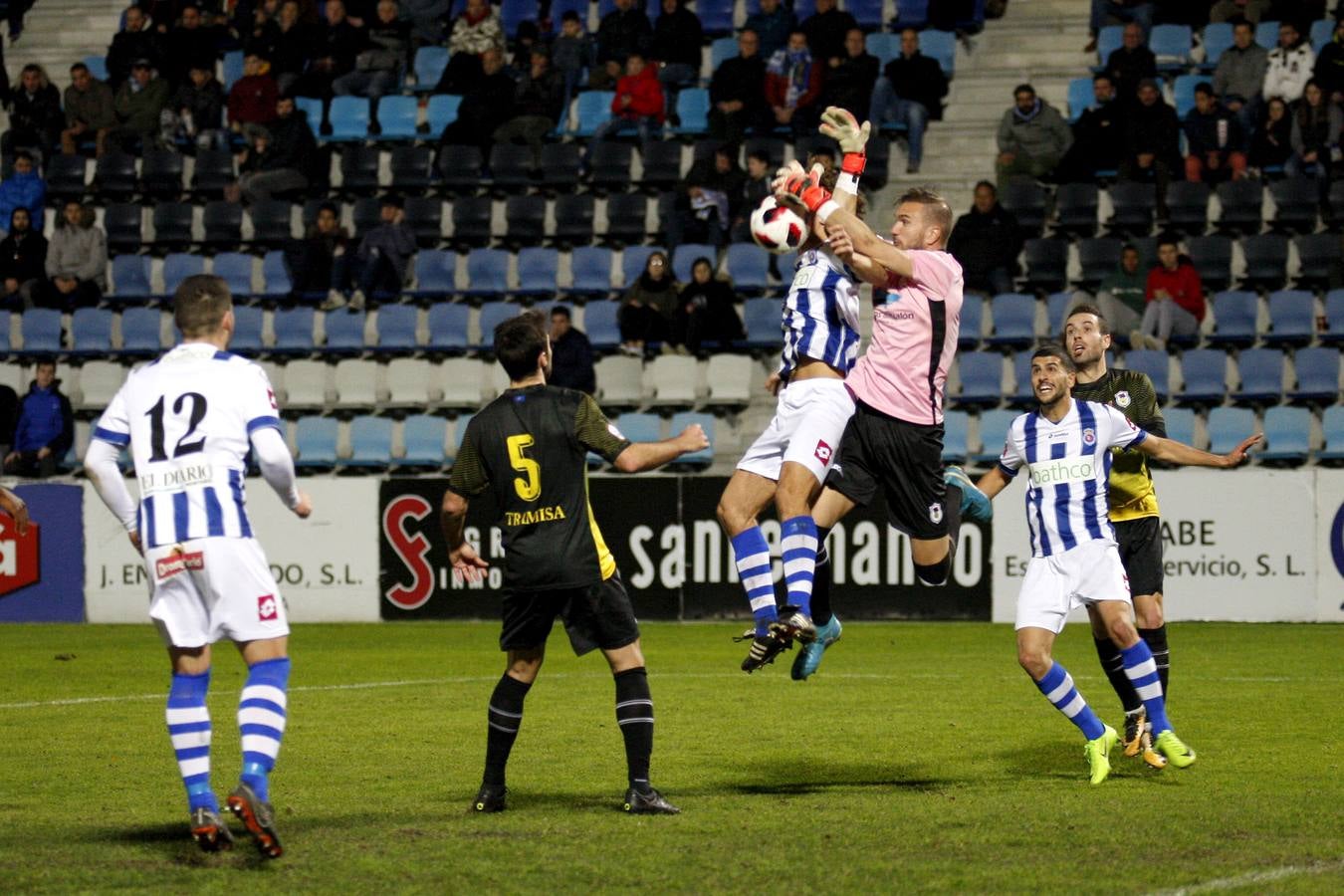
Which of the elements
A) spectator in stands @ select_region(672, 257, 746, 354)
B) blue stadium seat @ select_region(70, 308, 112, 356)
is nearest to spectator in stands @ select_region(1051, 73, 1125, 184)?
spectator in stands @ select_region(672, 257, 746, 354)

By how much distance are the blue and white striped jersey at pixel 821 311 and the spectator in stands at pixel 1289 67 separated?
596 inches

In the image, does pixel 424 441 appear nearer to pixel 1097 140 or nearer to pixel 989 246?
pixel 989 246

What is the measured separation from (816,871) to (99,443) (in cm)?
317

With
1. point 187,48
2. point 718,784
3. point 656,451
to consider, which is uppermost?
point 187,48

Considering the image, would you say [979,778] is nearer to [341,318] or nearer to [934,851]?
[934,851]

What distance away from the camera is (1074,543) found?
9391 millimetres

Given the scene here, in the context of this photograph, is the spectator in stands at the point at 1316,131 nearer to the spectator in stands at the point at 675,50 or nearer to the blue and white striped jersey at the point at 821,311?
the spectator in stands at the point at 675,50

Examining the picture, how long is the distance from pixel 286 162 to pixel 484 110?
2.83m

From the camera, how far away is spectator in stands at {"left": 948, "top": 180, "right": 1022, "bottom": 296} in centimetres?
2212

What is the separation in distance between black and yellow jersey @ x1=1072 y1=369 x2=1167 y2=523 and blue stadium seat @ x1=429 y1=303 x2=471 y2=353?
13.9 m

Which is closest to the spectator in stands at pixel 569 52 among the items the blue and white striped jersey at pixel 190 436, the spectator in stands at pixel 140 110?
the spectator in stands at pixel 140 110

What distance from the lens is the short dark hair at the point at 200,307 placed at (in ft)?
23.8

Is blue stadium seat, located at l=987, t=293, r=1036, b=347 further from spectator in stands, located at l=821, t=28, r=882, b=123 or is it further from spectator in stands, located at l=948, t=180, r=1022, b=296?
spectator in stands, located at l=821, t=28, r=882, b=123

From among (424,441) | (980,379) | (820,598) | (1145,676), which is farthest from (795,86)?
(1145,676)
